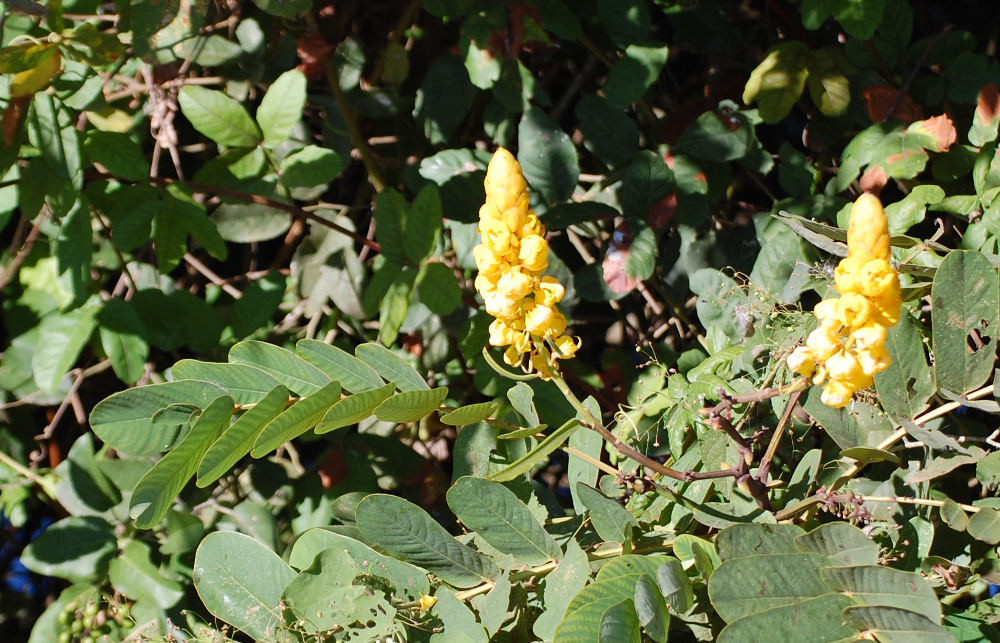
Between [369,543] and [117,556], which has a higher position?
[369,543]

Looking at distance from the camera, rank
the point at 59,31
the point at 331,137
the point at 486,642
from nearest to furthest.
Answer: the point at 486,642, the point at 59,31, the point at 331,137

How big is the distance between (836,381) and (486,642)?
39 cm

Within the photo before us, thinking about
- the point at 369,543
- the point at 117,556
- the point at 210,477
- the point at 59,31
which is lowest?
the point at 117,556

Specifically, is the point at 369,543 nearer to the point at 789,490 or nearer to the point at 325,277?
the point at 789,490

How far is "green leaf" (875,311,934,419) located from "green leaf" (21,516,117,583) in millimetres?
1324

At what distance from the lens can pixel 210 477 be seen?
81 cm

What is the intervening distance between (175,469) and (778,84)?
108 cm

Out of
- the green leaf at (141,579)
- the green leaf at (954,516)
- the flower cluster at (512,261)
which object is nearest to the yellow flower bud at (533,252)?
the flower cluster at (512,261)

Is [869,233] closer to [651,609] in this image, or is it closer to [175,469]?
[651,609]

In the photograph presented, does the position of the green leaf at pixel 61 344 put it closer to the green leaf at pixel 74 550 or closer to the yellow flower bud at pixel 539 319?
the green leaf at pixel 74 550

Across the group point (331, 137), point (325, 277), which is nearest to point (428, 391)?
point (325, 277)

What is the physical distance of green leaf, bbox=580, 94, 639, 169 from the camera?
4.78 feet

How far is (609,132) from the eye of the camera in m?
1.46

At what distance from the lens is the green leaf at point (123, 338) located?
1.49 metres
